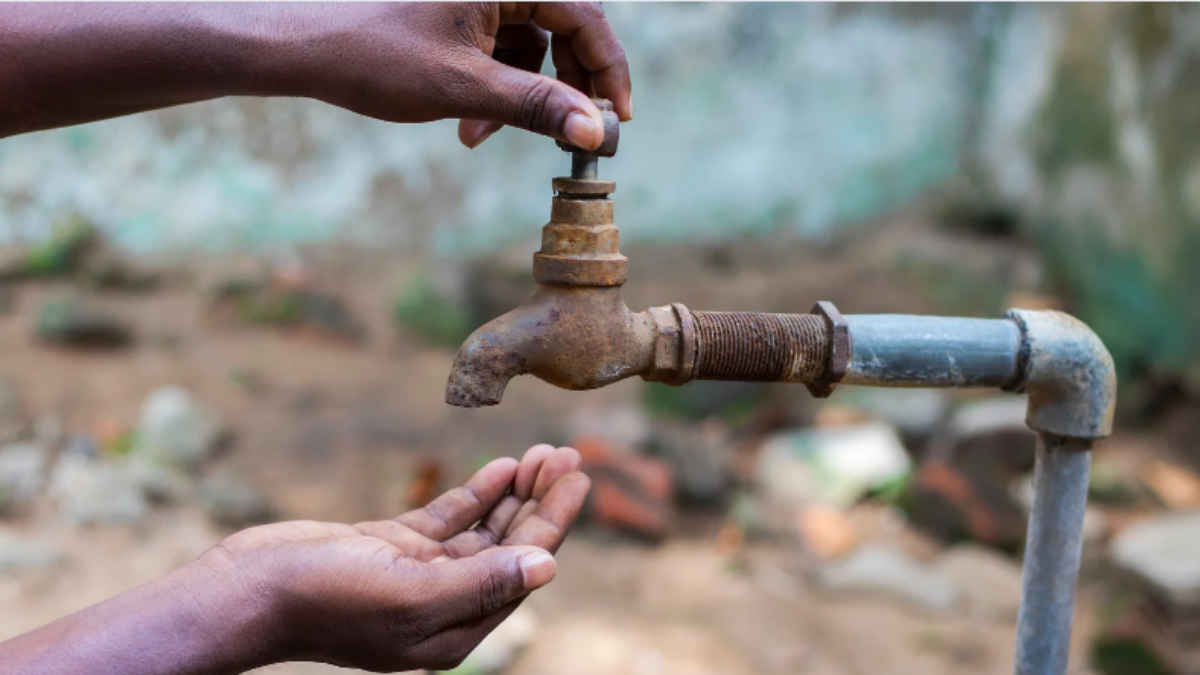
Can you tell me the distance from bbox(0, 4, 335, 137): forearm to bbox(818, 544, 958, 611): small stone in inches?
105

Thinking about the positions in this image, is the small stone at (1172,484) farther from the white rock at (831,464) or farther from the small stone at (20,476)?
the small stone at (20,476)

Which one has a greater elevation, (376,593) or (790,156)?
(790,156)

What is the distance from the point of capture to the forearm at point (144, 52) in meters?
1.52

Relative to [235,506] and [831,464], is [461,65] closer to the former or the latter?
[235,506]

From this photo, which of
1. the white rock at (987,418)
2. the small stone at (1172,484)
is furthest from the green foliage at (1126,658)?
the small stone at (1172,484)

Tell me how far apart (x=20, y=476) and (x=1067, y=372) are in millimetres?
3758

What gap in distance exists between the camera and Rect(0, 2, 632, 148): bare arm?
141 centimetres

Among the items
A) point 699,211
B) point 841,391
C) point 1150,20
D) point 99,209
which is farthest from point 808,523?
point 99,209

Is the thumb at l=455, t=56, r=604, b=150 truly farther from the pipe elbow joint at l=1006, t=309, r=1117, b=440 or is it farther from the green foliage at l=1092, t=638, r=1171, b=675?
the green foliage at l=1092, t=638, r=1171, b=675

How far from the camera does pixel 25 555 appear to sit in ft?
10.7

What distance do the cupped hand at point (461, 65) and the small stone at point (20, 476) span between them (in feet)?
9.54

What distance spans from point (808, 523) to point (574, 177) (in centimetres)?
273

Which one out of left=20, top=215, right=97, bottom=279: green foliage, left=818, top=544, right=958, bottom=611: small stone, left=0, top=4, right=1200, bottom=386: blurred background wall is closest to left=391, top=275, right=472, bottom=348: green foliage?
left=0, top=4, right=1200, bottom=386: blurred background wall

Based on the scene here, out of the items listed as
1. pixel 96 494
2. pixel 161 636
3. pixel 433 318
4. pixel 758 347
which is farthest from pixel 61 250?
pixel 758 347
